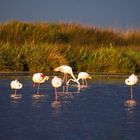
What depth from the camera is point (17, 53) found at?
81.8ft

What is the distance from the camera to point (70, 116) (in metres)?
12.7

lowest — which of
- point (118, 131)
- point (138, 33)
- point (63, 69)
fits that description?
point (118, 131)

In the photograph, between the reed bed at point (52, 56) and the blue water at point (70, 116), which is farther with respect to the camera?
the reed bed at point (52, 56)

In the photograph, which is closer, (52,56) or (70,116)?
(70,116)

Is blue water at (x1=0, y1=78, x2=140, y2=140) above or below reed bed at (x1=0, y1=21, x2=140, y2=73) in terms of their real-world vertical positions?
below

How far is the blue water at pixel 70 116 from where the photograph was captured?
1078 centimetres

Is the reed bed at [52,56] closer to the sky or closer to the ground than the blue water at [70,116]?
closer to the sky

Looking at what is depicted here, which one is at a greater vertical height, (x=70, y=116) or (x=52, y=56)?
(x=52, y=56)

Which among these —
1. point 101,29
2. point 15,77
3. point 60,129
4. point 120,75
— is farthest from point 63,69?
point 101,29

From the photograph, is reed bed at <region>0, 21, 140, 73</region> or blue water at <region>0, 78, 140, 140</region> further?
reed bed at <region>0, 21, 140, 73</region>

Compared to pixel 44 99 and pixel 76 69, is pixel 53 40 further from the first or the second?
pixel 44 99

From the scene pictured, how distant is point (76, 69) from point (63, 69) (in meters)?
5.77

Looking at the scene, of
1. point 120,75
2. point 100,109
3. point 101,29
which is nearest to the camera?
point 100,109

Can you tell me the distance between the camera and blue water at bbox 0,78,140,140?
10781 millimetres
